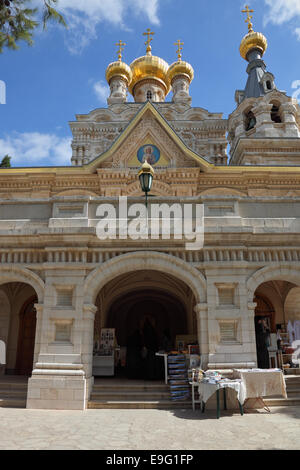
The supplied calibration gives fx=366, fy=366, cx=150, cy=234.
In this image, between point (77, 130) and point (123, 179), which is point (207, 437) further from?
point (77, 130)

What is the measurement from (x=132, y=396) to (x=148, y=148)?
12.3 m

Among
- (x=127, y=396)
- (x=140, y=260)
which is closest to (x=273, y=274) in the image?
(x=140, y=260)

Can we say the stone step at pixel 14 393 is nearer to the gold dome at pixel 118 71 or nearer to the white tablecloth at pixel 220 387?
the white tablecloth at pixel 220 387

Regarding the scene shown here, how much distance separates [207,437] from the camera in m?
5.66

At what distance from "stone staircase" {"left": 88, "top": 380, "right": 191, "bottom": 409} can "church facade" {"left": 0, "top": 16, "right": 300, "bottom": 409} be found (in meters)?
0.43

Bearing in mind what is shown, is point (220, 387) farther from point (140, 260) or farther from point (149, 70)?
point (149, 70)

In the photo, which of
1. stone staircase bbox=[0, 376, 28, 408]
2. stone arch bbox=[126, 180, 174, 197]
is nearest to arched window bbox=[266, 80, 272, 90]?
stone arch bbox=[126, 180, 174, 197]

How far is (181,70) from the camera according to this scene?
29.7 meters

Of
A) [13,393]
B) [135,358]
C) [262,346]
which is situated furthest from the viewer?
[135,358]

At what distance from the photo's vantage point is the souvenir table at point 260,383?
773cm

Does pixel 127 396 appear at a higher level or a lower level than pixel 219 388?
lower

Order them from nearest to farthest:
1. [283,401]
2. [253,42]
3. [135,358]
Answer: [283,401] < [135,358] < [253,42]

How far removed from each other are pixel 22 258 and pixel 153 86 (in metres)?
25.4

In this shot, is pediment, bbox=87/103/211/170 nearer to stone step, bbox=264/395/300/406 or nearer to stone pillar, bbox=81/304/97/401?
stone pillar, bbox=81/304/97/401
